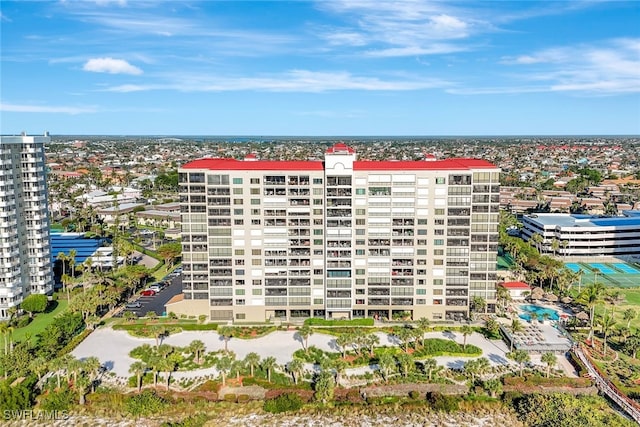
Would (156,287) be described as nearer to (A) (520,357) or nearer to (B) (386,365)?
(B) (386,365)

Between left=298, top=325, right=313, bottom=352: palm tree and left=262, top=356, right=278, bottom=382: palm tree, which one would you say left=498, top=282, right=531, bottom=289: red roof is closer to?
left=298, top=325, right=313, bottom=352: palm tree

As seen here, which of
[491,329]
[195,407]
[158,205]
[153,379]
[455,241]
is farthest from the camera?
[158,205]

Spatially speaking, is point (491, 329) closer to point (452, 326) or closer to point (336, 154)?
point (452, 326)

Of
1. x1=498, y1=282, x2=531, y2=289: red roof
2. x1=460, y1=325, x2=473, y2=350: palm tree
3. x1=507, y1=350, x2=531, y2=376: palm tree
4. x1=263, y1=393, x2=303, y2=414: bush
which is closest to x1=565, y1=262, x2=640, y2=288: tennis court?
x1=498, y1=282, x2=531, y2=289: red roof

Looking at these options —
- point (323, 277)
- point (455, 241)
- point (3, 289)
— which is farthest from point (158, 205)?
point (455, 241)

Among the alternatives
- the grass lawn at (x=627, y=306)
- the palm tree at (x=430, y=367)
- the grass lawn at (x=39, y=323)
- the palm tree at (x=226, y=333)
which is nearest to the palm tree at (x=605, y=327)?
the grass lawn at (x=627, y=306)

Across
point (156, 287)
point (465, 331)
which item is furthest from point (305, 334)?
point (156, 287)
